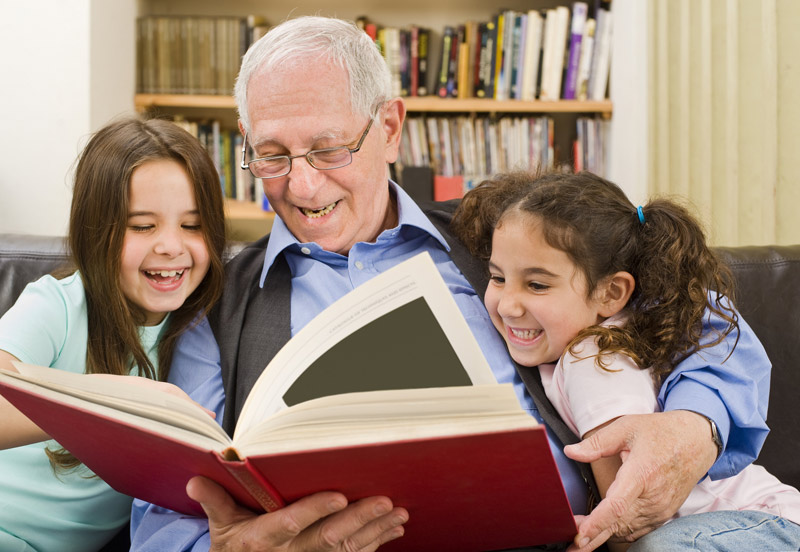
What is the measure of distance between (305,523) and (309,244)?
733mm

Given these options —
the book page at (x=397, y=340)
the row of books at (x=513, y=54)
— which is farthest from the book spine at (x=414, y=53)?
the book page at (x=397, y=340)

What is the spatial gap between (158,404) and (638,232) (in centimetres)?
88

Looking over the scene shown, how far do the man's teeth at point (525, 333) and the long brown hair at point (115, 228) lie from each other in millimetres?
567

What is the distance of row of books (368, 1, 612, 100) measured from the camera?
328cm

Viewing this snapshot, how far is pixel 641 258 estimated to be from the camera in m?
1.31

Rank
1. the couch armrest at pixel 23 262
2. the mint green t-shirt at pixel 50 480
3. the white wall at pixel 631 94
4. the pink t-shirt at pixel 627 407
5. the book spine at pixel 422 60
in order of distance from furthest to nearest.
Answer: the book spine at pixel 422 60, the white wall at pixel 631 94, the couch armrest at pixel 23 262, the mint green t-shirt at pixel 50 480, the pink t-shirt at pixel 627 407

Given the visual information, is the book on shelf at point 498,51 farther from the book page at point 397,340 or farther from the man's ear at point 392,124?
the book page at point 397,340

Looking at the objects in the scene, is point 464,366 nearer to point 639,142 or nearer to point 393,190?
point 393,190

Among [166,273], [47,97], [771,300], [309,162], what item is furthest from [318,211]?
[47,97]

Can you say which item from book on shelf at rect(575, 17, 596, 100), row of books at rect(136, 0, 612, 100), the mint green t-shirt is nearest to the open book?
the mint green t-shirt

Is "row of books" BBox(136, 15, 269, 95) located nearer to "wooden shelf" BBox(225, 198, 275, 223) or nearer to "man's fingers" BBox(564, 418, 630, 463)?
"wooden shelf" BBox(225, 198, 275, 223)

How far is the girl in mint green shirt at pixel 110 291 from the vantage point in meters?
1.25

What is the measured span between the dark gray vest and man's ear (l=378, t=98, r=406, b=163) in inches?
9.3

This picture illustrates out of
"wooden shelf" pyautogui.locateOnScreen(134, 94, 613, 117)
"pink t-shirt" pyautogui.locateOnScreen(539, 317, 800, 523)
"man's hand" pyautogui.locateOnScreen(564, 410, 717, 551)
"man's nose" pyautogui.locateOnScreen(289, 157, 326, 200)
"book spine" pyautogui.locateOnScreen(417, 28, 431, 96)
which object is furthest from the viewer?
"book spine" pyautogui.locateOnScreen(417, 28, 431, 96)
